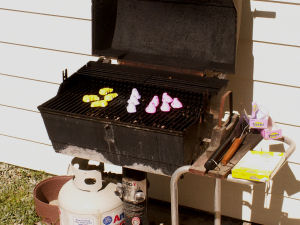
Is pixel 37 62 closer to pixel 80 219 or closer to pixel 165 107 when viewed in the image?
pixel 80 219

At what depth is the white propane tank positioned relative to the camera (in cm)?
321

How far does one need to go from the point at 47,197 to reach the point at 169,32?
1567mm

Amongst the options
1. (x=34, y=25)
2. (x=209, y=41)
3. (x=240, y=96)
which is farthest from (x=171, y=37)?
(x=34, y=25)

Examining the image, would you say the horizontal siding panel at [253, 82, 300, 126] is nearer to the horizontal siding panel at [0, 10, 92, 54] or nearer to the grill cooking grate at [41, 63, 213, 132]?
the grill cooking grate at [41, 63, 213, 132]

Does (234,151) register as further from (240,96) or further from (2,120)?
(2,120)

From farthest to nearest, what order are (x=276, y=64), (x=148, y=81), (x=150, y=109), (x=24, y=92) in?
(x=24, y=92)
(x=276, y=64)
(x=148, y=81)
(x=150, y=109)

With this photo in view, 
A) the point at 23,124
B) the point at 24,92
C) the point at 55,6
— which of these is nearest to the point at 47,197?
the point at 23,124

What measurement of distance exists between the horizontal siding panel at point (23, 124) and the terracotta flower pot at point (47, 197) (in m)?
0.41

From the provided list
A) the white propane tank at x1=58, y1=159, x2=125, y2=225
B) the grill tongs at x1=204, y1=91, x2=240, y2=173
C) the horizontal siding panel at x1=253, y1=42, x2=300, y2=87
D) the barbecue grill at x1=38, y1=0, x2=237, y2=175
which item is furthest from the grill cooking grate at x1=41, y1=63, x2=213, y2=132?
the horizontal siding panel at x1=253, y1=42, x2=300, y2=87

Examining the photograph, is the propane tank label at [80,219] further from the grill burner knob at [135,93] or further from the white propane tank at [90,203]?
the grill burner knob at [135,93]

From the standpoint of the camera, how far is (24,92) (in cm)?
427

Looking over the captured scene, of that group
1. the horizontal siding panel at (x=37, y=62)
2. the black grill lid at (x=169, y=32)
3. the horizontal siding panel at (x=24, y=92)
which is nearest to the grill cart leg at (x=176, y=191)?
the black grill lid at (x=169, y=32)

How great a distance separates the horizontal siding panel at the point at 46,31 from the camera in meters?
3.87

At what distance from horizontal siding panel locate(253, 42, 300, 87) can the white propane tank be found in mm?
1150
